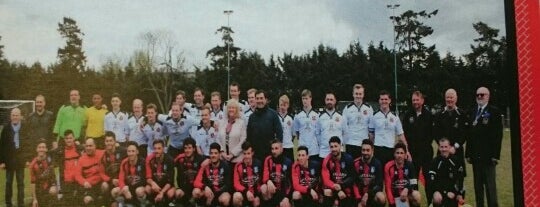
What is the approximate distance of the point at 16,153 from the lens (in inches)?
109

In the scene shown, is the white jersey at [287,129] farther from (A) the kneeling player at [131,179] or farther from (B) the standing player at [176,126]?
(A) the kneeling player at [131,179]

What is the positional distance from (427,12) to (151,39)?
5.02ft

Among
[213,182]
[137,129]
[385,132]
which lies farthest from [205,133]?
[385,132]

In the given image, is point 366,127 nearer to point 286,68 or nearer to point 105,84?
point 286,68

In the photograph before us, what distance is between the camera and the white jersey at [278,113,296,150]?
279 cm

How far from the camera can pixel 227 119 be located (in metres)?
2.83

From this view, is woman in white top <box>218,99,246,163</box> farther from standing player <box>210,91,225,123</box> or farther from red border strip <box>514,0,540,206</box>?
red border strip <box>514,0,540,206</box>

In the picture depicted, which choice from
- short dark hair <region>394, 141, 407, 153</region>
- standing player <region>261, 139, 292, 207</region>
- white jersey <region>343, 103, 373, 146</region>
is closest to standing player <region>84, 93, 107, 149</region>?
Answer: standing player <region>261, 139, 292, 207</region>

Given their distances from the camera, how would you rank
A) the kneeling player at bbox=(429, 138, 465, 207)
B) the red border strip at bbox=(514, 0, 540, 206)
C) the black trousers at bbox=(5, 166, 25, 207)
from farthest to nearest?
the black trousers at bbox=(5, 166, 25, 207)
the kneeling player at bbox=(429, 138, 465, 207)
the red border strip at bbox=(514, 0, 540, 206)

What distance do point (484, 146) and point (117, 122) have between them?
2059mm

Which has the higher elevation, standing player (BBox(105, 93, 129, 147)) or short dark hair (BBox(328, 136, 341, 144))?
standing player (BBox(105, 93, 129, 147))

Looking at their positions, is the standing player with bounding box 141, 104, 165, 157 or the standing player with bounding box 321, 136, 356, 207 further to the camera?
the standing player with bounding box 141, 104, 165, 157

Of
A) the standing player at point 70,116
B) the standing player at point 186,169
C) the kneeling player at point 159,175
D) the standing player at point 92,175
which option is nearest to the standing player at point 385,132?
the standing player at point 186,169

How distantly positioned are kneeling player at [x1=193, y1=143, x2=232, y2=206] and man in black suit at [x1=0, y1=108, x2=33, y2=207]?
0.99 meters
